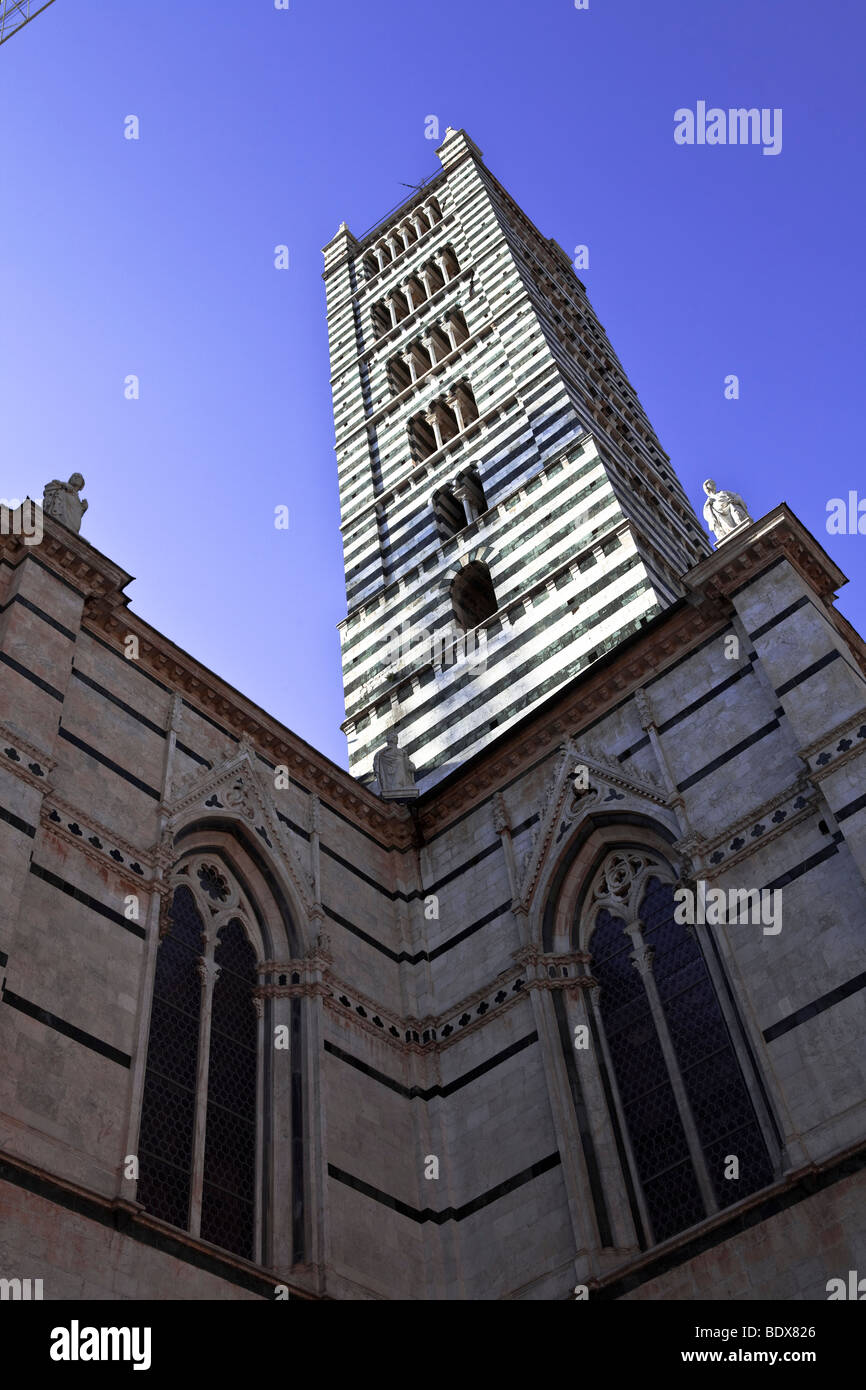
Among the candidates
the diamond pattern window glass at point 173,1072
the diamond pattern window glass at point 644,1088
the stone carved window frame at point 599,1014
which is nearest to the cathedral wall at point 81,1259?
the diamond pattern window glass at point 173,1072

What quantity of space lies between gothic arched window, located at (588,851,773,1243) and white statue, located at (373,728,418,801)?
386 cm

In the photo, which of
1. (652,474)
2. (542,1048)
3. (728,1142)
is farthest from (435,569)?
(728,1142)

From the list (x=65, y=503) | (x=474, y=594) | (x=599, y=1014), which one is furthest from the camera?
(x=474, y=594)

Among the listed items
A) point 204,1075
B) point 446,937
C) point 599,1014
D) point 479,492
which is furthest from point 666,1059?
point 479,492

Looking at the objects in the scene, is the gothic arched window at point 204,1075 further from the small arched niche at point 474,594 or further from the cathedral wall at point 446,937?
the small arched niche at point 474,594

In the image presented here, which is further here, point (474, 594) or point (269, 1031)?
point (474, 594)

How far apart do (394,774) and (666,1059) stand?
6.32m

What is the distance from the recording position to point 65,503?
14797mm

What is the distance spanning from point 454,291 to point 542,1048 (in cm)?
2150

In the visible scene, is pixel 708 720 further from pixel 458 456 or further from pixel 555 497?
pixel 458 456

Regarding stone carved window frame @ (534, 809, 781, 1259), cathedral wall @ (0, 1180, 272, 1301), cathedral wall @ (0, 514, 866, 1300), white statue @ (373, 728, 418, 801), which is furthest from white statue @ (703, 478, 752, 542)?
cathedral wall @ (0, 1180, 272, 1301)

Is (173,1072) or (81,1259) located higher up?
(173,1072)

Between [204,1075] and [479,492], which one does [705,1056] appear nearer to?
[204,1075]

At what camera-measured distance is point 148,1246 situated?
10039 mm
